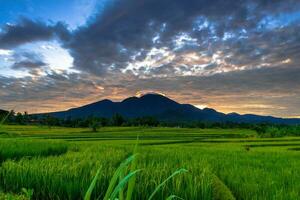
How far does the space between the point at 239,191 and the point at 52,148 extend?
9.10 metres

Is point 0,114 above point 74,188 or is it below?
above

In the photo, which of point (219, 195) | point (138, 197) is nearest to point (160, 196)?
point (138, 197)

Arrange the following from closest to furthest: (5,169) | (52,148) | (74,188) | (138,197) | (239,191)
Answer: (138,197) < (74,188) < (239,191) < (5,169) < (52,148)

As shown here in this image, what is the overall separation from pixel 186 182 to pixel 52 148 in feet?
29.8

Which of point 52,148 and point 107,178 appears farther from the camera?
point 52,148

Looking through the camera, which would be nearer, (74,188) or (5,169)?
(74,188)

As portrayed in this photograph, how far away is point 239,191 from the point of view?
4.89 meters

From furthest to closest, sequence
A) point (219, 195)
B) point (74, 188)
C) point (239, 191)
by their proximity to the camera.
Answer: point (239, 191) → point (74, 188) → point (219, 195)

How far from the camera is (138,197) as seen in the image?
4.24m

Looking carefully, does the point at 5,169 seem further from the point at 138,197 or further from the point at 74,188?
the point at 138,197

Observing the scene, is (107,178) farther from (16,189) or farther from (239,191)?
(239,191)

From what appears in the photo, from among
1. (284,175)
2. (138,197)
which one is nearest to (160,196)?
(138,197)

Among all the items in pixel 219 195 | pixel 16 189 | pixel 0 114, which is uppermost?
pixel 0 114

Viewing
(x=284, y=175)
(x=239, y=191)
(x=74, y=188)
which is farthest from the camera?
(x=284, y=175)
